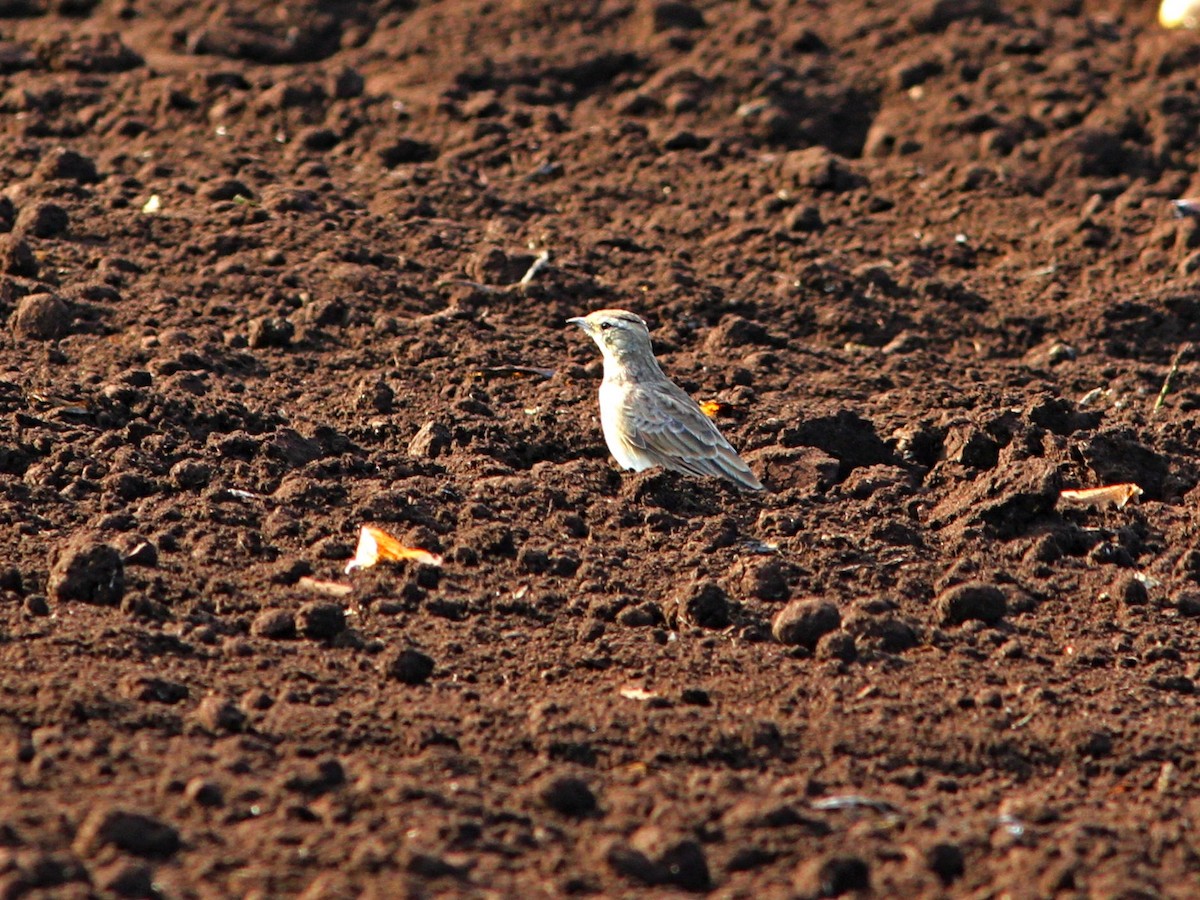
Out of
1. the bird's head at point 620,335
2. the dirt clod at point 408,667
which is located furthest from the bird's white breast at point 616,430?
the dirt clod at point 408,667

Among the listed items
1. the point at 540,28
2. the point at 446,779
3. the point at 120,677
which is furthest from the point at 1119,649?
the point at 540,28

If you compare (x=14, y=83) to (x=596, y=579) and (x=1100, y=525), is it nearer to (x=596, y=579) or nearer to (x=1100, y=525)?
(x=596, y=579)

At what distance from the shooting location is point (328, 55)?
14039 millimetres

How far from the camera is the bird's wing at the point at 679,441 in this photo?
8320 mm

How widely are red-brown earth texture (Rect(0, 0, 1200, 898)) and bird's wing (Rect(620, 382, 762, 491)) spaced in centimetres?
16

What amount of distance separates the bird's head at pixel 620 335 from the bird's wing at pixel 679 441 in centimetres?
42

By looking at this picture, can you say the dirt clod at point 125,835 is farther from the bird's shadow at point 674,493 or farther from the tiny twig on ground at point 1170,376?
the tiny twig on ground at point 1170,376

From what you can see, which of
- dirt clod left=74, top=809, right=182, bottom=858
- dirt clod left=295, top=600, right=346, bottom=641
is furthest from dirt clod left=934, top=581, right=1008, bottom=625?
dirt clod left=74, top=809, right=182, bottom=858

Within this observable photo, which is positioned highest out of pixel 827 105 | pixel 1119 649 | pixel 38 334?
pixel 827 105

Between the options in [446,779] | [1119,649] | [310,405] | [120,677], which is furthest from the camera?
[310,405]

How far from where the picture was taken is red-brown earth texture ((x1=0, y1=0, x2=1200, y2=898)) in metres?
5.48

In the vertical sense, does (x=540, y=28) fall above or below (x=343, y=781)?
above

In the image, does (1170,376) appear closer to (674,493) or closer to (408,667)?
(674,493)

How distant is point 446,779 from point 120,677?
1.25 meters
